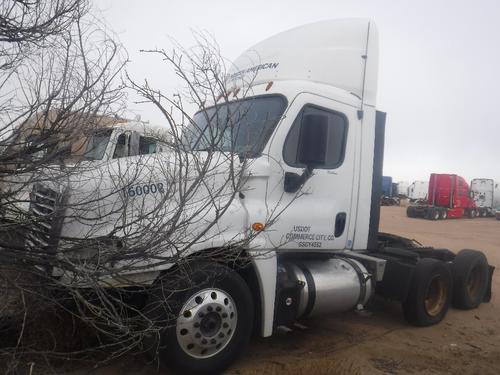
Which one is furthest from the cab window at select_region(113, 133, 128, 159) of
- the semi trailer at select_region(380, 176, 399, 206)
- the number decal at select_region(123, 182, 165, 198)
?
the semi trailer at select_region(380, 176, 399, 206)

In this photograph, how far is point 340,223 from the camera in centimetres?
527

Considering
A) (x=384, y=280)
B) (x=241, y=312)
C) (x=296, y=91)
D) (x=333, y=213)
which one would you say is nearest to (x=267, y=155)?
(x=296, y=91)

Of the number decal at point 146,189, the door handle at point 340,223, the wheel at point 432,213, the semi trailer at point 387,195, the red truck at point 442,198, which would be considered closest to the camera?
the number decal at point 146,189

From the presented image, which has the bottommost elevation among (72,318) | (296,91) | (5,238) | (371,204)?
(72,318)

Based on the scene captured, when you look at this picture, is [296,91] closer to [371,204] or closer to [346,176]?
[346,176]

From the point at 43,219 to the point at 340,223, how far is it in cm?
315

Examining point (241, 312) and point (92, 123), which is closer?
point (92, 123)

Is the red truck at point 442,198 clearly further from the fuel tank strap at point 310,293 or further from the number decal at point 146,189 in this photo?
the number decal at point 146,189

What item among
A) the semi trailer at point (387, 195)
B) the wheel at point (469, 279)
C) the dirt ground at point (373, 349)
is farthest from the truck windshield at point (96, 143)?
the semi trailer at point (387, 195)

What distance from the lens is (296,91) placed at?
481cm

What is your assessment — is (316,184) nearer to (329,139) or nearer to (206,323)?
(329,139)

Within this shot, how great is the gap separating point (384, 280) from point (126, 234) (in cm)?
393

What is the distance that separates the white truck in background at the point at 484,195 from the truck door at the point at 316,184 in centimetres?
3744

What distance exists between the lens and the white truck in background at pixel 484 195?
39.2m
